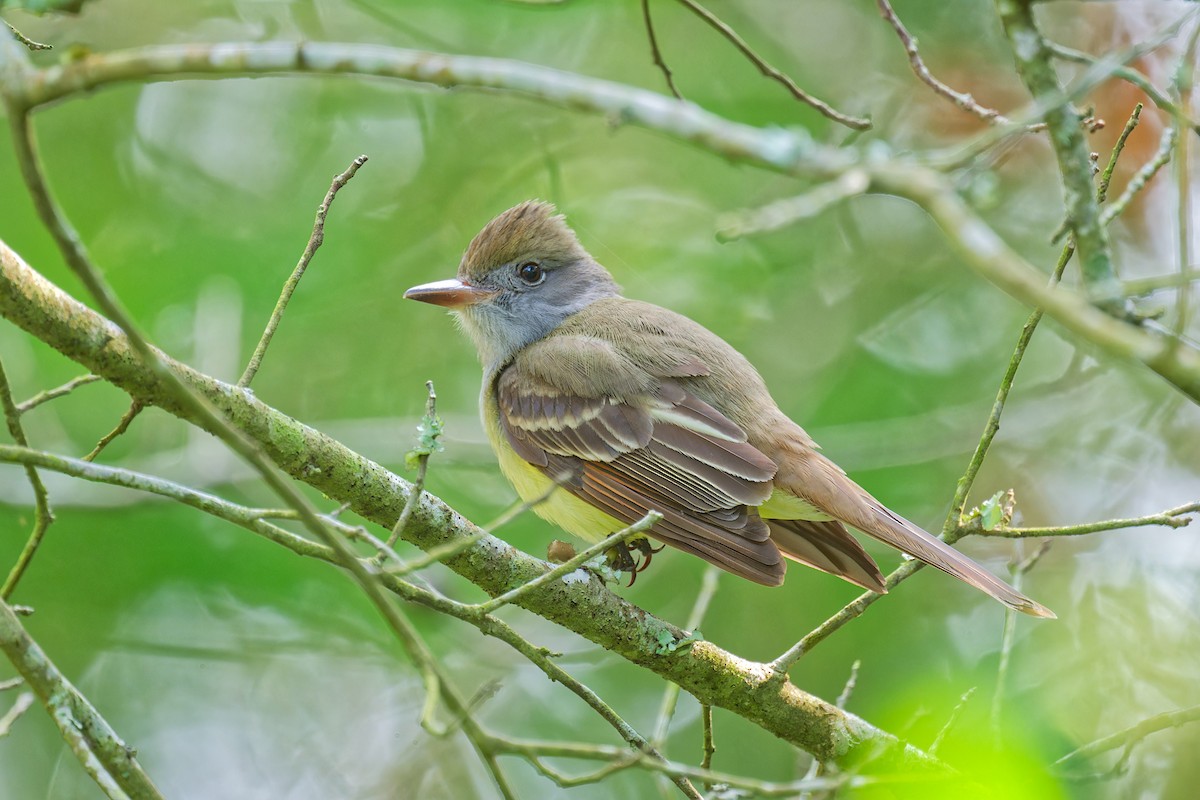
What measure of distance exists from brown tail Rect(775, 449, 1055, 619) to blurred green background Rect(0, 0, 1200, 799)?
1.42m

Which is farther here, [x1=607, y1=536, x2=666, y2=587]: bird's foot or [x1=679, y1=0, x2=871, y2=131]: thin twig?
[x1=607, y1=536, x2=666, y2=587]: bird's foot

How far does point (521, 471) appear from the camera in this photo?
4.88 m

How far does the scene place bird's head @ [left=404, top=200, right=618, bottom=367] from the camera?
542 cm

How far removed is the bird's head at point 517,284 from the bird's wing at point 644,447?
1.04 ft

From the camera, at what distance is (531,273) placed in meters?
5.59

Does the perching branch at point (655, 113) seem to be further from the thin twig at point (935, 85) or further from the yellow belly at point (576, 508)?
the yellow belly at point (576, 508)

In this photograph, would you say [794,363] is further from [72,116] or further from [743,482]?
[72,116]

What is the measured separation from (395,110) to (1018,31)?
22.6ft

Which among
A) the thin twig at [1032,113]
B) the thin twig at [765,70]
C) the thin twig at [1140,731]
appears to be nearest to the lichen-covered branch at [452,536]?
the thin twig at [1140,731]

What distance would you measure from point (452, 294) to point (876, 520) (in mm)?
2274

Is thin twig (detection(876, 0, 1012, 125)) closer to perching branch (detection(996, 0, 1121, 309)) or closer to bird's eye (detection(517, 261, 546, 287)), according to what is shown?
perching branch (detection(996, 0, 1121, 309))

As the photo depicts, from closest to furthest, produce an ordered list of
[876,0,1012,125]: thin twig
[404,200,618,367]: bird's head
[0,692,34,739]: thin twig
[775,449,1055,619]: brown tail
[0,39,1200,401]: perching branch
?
[0,39,1200,401]: perching branch < [0,692,34,739]: thin twig < [876,0,1012,125]: thin twig < [775,449,1055,619]: brown tail < [404,200,618,367]: bird's head

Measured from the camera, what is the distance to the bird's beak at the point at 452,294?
5266 millimetres

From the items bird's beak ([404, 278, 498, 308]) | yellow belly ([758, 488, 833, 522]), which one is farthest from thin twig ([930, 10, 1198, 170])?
bird's beak ([404, 278, 498, 308])
